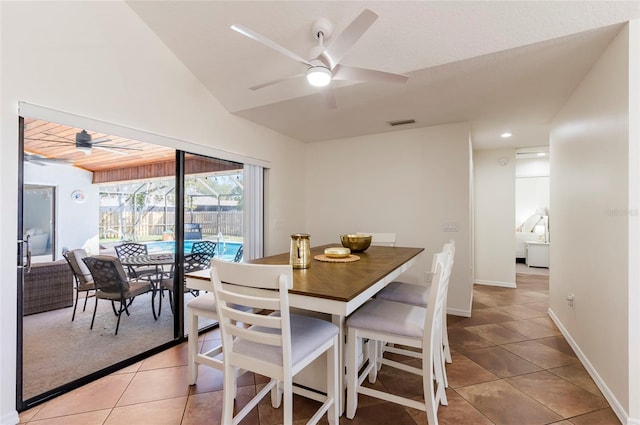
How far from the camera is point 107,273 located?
2.63 metres

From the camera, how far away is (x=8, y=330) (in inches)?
68.6

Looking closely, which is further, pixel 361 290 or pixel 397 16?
pixel 397 16

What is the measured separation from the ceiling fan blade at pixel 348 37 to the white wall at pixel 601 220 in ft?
5.37

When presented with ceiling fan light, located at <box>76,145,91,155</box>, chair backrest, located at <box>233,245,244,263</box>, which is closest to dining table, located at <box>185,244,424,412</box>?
ceiling fan light, located at <box>76,145,91,155</box>

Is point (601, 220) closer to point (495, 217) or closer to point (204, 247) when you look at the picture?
point (495, 217)

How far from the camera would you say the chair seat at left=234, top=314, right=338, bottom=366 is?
1.39 metres

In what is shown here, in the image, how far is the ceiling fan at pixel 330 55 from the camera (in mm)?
1554

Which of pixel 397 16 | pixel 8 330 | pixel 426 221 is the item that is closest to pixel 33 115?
pixel 8 330

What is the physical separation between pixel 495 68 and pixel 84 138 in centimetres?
327

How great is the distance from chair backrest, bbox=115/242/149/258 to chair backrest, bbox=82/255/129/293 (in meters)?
0.08

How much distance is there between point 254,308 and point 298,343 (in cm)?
31

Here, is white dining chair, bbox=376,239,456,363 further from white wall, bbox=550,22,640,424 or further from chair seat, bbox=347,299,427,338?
white wall, bbox=550,22,640,424

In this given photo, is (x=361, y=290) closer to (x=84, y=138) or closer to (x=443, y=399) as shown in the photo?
(x=443, y=399)

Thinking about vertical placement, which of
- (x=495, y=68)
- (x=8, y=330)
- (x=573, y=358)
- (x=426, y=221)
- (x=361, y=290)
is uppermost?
(x=495, y=68)
